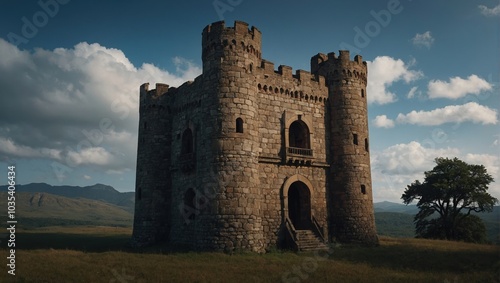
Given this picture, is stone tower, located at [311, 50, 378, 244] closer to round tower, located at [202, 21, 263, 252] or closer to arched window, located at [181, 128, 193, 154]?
round tower, located at [202, 21, 263, 252]

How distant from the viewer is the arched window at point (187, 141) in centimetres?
2615

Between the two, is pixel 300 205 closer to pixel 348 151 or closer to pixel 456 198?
pixel 348 151

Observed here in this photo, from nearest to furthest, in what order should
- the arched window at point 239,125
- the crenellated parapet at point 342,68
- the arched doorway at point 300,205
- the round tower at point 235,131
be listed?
the round tower at point 235,131, the arched window at point 239,125, the arched doorway at point 300,205, the crenellated parapet at point 342,68

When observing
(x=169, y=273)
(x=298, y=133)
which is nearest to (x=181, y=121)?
(x=298, y=133)

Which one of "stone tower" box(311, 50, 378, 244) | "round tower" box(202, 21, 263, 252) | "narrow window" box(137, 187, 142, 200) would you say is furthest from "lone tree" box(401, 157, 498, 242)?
"narrow window" box(137, 187, 142, 200)

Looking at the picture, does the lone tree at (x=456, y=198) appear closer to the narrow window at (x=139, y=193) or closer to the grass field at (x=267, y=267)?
the grass field at (x=267, y=267)

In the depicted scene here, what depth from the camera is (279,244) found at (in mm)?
22109

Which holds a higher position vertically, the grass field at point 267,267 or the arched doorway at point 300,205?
the arched doorway at point 300,205

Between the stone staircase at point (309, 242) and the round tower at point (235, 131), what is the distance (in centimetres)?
254

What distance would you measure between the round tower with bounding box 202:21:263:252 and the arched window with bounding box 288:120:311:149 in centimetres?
455

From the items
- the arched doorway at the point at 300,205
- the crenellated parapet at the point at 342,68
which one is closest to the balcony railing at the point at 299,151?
the arched doorway at the point at 300,205

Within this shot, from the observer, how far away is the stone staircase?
21438 mm

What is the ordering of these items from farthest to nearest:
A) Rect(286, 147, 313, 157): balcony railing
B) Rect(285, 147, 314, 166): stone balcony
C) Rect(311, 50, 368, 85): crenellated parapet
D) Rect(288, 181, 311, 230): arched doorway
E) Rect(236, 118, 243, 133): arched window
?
Rect(311, 50, 368, 85): crenellated parapet, Rect(288, 181, 311, 230): arched doorway, Rect(286, 147, 313, 157): balcony railing, Rect(285, 147, 314, 166): stone balcony, Rect(236, 118, 243, 133): arched window

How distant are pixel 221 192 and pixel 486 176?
31758 millimetres
